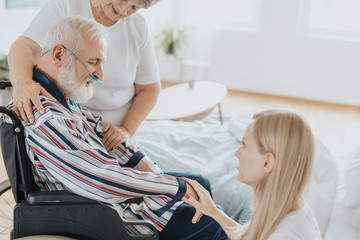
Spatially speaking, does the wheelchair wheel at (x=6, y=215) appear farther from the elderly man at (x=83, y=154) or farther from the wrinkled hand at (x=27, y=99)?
the wrinkled hand at (x=27, y=99)

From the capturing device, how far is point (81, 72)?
1.55m

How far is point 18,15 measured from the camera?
4.15 m

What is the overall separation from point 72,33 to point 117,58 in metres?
0.46

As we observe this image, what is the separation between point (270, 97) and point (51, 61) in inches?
172

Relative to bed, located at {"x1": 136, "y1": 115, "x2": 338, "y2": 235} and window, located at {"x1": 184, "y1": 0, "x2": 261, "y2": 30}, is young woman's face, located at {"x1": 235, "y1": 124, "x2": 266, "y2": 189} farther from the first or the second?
window, located at {"x1": 184, "y1": 0, "x2": 261, "y2": 30}

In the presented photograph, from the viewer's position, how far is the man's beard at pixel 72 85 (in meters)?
1.52

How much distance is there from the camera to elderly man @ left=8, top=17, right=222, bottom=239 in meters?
1.41

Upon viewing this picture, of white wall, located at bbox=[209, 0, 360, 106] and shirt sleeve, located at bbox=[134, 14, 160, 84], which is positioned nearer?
shirt sleeve, located at bbox=[134, 14, 160, 84]

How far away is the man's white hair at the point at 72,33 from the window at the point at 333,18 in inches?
175

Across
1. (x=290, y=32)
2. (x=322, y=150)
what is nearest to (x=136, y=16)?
(x=322, y=150)

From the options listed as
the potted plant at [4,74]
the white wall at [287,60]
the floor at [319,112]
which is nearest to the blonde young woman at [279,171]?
the floor at [319,112]

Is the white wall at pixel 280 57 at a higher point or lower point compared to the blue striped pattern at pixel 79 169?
→ lower

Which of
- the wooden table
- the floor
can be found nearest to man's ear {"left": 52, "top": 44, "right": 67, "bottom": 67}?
the wooden table

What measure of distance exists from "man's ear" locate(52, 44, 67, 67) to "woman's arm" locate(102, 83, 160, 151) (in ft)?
1.38
